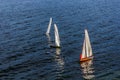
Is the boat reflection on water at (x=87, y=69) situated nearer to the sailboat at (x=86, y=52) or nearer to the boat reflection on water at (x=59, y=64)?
the sailboat at (x=86, y=52)

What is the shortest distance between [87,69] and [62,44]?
18.4 m

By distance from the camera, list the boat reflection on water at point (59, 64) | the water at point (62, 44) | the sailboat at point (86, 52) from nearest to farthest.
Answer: the boat reflection on water at point (59, 64), the water at point (62, 44), the sailboat at point (86, 52)

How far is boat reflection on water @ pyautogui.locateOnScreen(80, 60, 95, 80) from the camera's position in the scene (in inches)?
2195

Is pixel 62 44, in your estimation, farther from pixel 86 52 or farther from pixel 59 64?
pixel 59 64

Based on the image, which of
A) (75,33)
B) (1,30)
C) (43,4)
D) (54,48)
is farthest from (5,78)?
(43,4)

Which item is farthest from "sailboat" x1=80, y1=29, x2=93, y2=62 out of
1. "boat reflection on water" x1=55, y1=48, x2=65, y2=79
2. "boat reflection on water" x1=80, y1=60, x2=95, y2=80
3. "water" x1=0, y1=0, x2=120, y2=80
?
"boat reflection on water" x1=55, y1=48, x2=65, y2=79

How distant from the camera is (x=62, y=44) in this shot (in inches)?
2990

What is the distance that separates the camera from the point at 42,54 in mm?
69000

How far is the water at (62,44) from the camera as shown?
57906mm

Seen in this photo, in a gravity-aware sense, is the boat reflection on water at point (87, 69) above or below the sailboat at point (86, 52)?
below

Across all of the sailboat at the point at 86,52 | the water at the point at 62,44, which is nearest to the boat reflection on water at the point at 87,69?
the water at the point at 62,44

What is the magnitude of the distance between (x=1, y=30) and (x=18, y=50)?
26.8m

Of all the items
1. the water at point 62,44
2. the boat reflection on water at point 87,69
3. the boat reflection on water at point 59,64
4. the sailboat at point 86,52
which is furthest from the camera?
the sailboat at point 86,52

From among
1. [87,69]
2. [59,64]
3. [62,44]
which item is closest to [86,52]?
[87,69]
